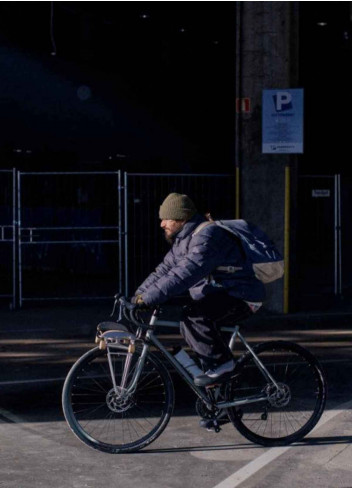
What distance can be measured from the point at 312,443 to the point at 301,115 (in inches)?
306

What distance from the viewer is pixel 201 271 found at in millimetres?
6602

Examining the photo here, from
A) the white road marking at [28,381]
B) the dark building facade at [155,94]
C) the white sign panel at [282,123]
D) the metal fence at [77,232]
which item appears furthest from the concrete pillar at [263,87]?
the white road marking at [28,381]

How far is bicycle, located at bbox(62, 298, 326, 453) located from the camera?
21.9 feet

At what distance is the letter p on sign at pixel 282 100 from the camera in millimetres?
13883

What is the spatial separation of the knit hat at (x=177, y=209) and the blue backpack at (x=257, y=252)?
132mm

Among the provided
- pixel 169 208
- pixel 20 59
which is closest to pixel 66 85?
pixel 20 59

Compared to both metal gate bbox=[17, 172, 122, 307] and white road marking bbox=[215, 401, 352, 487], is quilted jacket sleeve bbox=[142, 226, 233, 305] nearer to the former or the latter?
white road marking bbox=[215, 401, 352, 487]

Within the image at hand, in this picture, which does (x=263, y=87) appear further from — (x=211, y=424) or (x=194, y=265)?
(x=211, y=424)

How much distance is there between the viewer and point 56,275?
62.6 feet

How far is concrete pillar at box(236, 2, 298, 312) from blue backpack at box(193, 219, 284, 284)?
292 inches

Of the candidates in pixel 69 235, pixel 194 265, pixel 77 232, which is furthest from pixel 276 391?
pixel 69 235

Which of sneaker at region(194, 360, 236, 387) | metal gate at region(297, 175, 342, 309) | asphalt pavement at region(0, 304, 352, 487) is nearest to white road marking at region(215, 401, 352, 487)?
asphalt pavement at region(0, 304, 352, 487)

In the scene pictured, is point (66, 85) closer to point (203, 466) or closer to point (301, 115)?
point (301, 115)

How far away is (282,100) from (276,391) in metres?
7.58
